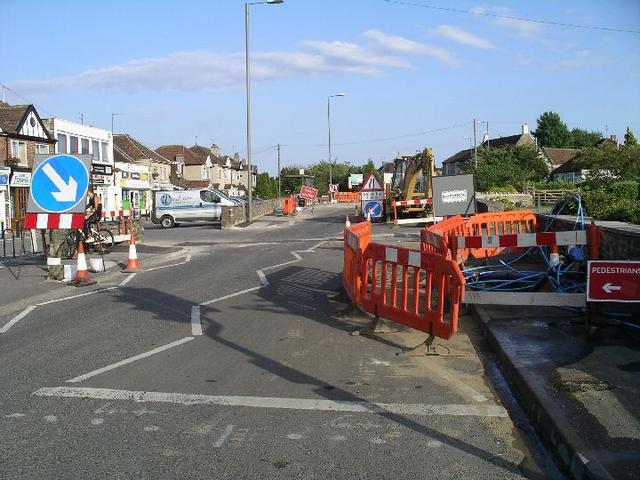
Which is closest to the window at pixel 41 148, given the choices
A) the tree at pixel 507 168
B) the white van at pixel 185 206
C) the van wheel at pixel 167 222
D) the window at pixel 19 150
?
the window at pixel 19 150

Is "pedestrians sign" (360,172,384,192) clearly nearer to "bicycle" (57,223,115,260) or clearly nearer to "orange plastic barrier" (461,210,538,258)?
"orange plastic barrier" (461,210,538,258)

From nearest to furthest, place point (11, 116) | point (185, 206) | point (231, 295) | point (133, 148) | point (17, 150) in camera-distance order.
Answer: point (231, 295)
point (185, 206)
point (17, 150)
point (11, 116)
point (133, 148)

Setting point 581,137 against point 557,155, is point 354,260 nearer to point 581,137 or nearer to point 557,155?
point 557,155

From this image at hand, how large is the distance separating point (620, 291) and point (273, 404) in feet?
12.9

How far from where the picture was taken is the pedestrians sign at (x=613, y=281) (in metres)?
6.78

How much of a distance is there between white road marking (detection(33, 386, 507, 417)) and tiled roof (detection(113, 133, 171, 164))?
211ft

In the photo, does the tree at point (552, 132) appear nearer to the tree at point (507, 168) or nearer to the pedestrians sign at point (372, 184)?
the tree at point (507, 168)

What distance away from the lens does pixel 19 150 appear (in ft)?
130

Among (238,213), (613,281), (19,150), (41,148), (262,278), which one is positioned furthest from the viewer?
(41,148)

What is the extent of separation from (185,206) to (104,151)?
1992cm

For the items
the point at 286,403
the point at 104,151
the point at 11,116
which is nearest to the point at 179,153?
the point at 104,151

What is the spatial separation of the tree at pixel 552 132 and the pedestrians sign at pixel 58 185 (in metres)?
114

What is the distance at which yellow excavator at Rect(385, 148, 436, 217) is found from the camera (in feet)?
95.8

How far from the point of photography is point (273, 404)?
5535 millimetres
